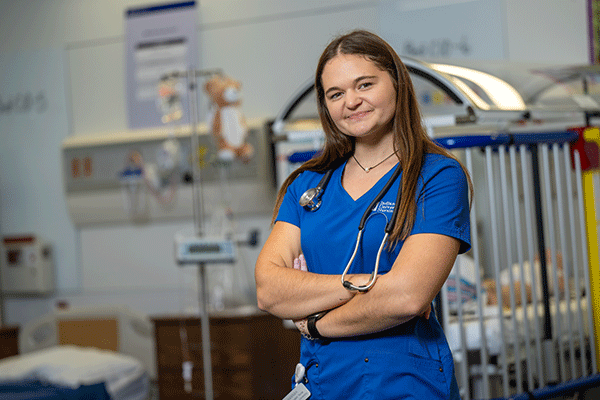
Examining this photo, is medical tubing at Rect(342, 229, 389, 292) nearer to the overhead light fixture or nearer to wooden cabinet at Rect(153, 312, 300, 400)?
the overhead light fixture

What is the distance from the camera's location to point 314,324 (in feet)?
3.79

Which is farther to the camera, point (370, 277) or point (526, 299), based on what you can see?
point (526, 299)

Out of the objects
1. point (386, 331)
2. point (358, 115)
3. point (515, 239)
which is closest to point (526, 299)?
point (515, 239)

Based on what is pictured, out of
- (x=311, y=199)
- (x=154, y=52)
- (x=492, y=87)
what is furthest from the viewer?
(x=154, y=52)

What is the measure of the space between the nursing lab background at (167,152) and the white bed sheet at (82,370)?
2cm

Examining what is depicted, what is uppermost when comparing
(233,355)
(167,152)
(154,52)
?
(154,52)

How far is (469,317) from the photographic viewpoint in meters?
2.20

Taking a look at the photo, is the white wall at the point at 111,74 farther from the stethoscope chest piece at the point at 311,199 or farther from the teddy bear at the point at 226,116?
the stethoscope chest piece at the point at 311,199

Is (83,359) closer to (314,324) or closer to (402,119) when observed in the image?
(314,324)

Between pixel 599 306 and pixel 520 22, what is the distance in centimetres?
189

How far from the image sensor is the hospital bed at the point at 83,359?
8.95ft

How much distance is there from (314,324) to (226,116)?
7.02ft

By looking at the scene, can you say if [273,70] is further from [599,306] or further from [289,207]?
[289,207]

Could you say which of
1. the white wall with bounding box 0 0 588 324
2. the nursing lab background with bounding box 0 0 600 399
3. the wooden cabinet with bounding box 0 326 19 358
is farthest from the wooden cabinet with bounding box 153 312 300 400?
the wooden cabinet with bounding box 0 326 19 358
